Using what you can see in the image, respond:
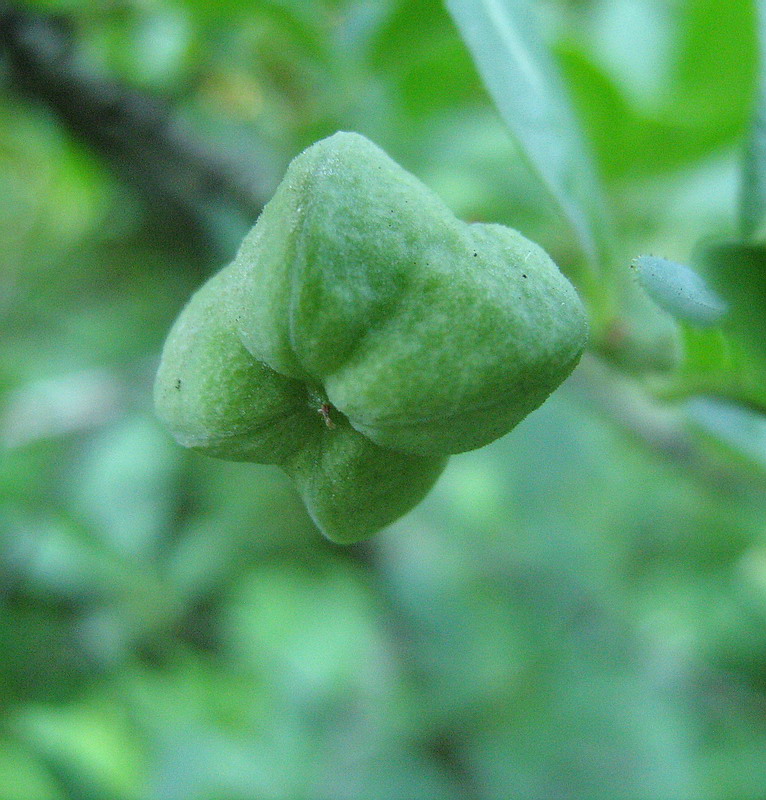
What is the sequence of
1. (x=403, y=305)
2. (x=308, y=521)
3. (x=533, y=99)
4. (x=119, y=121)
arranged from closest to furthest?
(x=403, y=305)
(x=533, y=99)
(x=119, y=121)
(x=308, y=521)

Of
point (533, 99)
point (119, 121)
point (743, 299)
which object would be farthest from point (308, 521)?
point (743, 299)

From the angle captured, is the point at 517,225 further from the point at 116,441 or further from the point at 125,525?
the point at 125,525

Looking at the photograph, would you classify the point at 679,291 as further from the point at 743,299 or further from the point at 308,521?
the point at 308,521

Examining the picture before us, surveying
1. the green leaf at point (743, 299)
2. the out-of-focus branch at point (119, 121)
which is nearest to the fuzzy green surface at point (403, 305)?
the green leaf at point (743, 299)

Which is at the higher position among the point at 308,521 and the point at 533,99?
the point at 533,99

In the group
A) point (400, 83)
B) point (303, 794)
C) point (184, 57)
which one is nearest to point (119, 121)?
point (184, 57)

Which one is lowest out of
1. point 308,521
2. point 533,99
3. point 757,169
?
point 308,521

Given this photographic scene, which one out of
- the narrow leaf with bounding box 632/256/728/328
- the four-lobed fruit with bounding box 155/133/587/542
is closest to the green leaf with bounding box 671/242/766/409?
the narrow leaf with bounding box 632/256/728/328

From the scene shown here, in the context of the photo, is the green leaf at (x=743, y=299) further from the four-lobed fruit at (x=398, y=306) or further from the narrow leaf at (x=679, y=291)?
the four-lobed fruit at (x=398, y=306)
